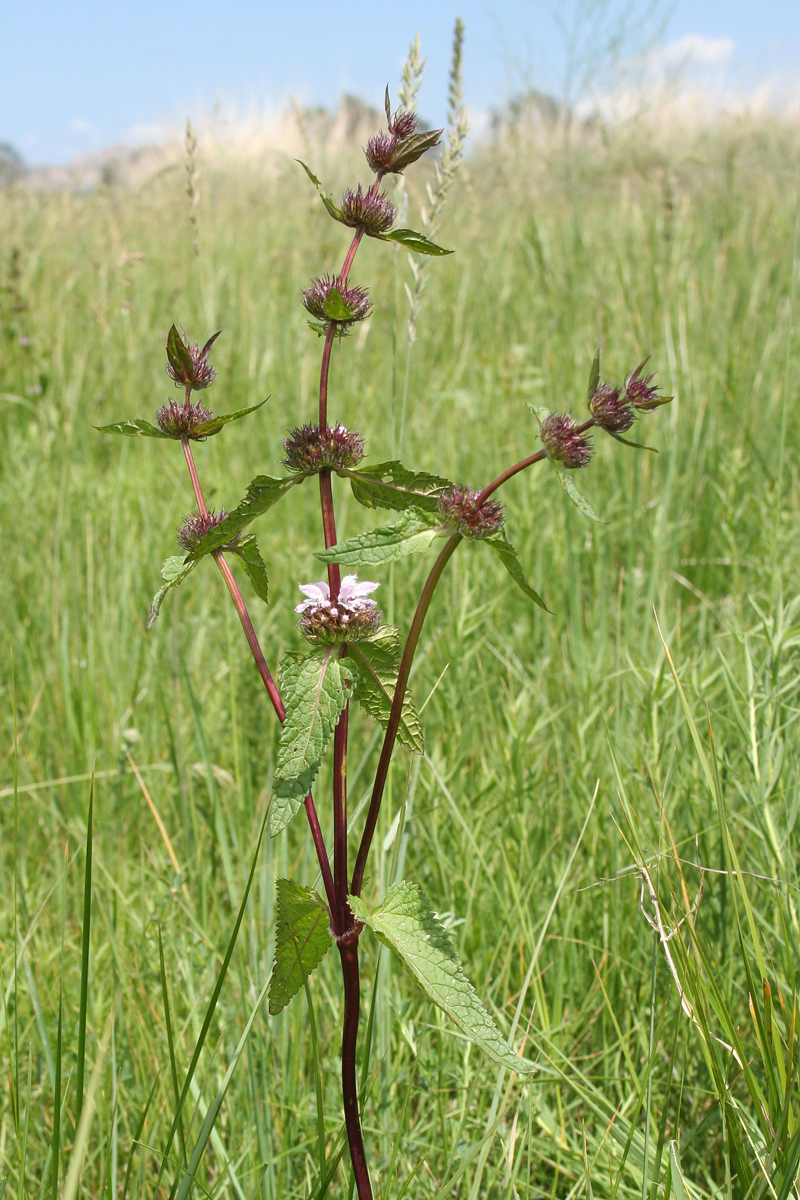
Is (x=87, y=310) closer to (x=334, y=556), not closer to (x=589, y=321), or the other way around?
(x=589, y=321)

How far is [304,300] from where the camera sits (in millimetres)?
860

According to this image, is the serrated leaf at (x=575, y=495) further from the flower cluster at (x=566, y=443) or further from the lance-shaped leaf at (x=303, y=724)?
the lance-shaped leaf at (x=303, y=724)

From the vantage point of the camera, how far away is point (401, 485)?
2.64ft

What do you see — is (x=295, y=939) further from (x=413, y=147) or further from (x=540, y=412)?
(x=413, y=147)

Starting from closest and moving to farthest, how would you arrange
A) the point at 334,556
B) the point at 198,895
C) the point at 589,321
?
the point at 334,556, the point at 198,895, the point at 589,321

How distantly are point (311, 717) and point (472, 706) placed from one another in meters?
1.14

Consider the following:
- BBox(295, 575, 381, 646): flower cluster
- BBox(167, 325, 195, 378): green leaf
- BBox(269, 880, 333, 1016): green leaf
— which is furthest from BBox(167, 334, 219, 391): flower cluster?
BBox(269, 880, 333, 1016): green leaf

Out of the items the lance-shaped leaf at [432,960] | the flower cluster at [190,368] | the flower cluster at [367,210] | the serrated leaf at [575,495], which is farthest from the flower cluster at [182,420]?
the lance-shaped leaf at [432,960]

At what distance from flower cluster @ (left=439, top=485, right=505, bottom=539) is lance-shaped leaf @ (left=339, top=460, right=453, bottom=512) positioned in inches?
0.7

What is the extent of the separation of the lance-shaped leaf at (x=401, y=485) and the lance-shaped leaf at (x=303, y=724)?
15 cm

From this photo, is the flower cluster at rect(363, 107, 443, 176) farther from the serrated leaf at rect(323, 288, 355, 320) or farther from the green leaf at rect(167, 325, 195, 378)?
the green leaf at rect(167, 325, 195, 378)

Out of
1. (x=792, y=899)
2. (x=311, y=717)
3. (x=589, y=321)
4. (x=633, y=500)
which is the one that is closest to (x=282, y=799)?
(x=311, y=717)

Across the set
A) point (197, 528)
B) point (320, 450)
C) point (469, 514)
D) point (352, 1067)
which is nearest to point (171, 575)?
point (197, 528)

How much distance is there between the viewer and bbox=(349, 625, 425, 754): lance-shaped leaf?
843 mm
